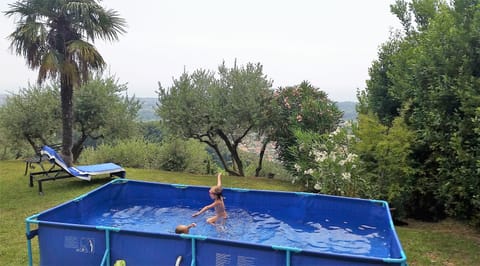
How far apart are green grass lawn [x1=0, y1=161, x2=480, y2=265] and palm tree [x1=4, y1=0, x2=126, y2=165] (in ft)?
6.13

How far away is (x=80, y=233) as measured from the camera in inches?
193

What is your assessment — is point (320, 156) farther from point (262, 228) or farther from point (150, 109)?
point (150, 109)

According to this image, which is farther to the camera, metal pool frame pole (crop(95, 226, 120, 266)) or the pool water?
the pool water

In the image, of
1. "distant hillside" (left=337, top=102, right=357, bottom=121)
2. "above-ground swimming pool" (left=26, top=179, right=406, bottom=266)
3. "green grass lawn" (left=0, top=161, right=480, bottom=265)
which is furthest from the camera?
"distant hillside" (left=337, top=102, right=357, bottom=121)

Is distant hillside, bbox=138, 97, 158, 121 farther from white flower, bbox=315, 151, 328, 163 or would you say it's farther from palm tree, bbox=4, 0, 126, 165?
white flower, bbox=315, 151, 328, 163

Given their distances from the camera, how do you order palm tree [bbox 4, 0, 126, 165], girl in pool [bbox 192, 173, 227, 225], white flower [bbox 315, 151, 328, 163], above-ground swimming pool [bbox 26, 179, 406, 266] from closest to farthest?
1. above-ground swimming pool [bbox 26, 179, 406, 266]
2. girl in pool [bbox 192, 173, 227, 225]
3. white flower [bbox 315, 151, 328, 163]
4. palm tree [bbox 4, 0, 126, 165]

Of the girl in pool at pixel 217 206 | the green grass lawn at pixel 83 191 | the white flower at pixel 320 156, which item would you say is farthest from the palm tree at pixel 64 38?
the white flower at pixel 320 156

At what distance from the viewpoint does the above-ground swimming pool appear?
4.35 metres

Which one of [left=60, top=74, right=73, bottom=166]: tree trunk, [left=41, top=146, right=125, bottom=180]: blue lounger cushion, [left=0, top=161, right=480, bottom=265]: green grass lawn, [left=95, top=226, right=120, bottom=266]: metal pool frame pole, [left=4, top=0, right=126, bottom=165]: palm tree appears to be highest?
[left=4, top=0, right=126, bottom=165]: palm tree

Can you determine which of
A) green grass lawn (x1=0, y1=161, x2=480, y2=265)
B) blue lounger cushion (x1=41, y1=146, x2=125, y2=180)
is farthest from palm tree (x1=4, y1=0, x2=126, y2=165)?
green grass lawn (x1=0, y1=161, x2=480, y2=265)

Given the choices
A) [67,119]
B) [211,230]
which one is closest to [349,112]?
[211,230]

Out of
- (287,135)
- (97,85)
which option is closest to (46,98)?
(97,85)

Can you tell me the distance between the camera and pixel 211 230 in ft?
24.3

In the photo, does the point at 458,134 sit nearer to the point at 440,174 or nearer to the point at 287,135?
the point at 440,174
